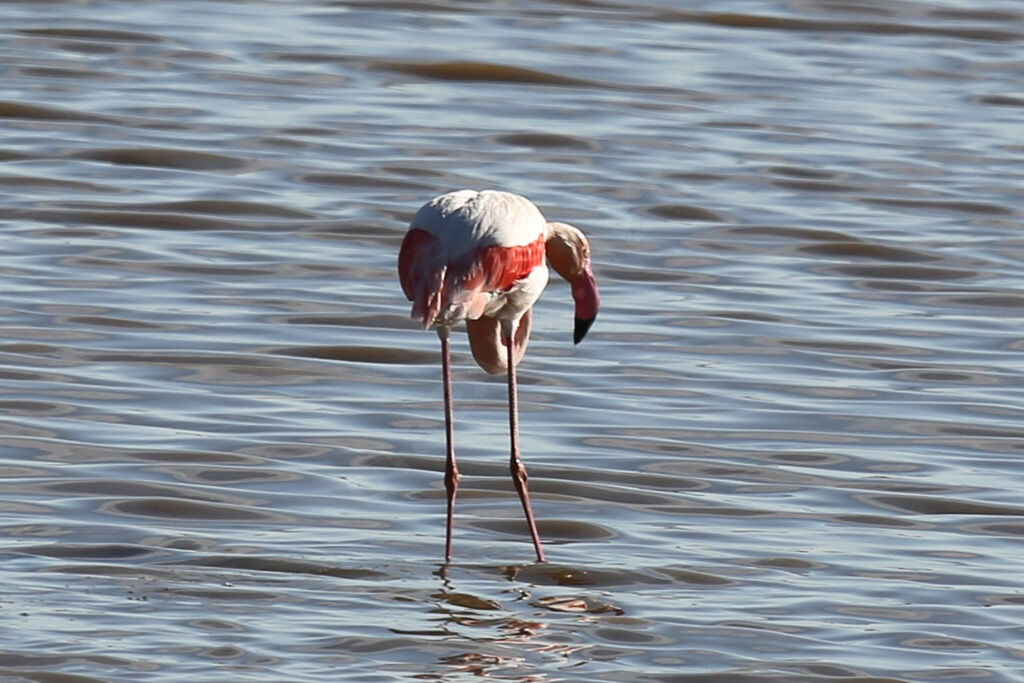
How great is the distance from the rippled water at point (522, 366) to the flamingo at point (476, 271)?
0.47m

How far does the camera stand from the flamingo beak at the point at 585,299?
7.89m

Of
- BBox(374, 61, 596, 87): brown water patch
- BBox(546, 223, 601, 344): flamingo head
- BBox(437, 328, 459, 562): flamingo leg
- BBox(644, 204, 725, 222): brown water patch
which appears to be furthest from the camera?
BBox(374, 61, 596, 87): brown water patch

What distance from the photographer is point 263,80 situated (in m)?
16.0

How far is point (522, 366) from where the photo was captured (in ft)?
32.4

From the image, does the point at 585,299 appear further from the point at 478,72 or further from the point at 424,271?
the point at 478,72

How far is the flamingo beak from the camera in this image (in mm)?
7887

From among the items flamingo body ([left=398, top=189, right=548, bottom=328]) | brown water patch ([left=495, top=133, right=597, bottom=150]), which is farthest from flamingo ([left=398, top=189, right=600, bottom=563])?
brown water patch ([left=495, top=133, right=597, bottom=150])

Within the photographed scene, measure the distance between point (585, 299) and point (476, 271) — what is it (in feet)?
3.15

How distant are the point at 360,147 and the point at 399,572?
7.45 meters

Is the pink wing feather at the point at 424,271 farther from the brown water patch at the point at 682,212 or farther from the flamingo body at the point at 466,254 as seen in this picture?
the brown water patch at the point at 682,212

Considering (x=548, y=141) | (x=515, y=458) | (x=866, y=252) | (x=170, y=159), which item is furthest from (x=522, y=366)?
(x=548, y=141)

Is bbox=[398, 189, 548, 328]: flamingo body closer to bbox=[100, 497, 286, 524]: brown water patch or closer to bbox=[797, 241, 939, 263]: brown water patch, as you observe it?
bbox=[100, 497, 286, 524]: brown water patch

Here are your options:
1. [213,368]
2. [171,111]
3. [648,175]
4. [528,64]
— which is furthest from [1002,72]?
[213,368]

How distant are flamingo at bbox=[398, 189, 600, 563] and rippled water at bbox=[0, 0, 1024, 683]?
0.47 m
